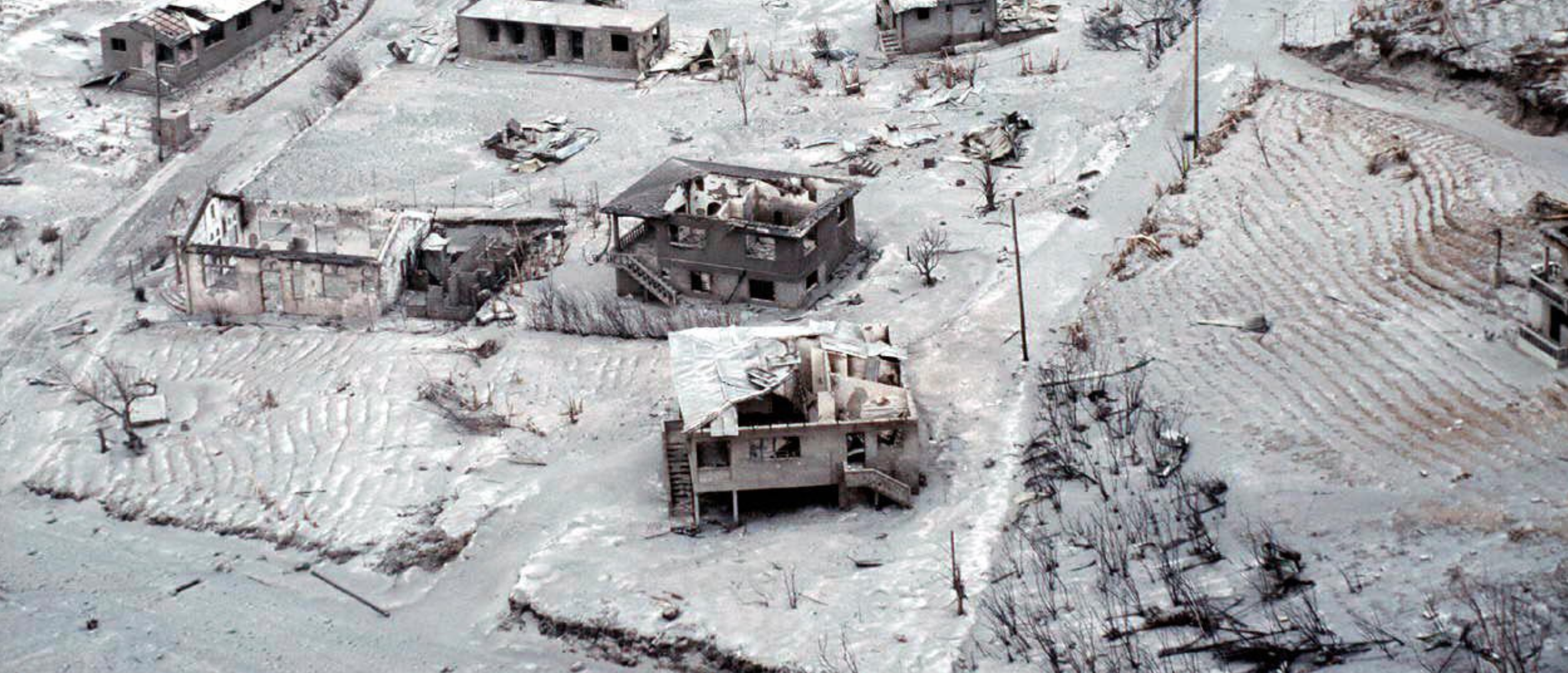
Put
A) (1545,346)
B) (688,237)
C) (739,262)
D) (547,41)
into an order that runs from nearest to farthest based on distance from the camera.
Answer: (1545,346)
(739,262)
(688,237)
(547,41)

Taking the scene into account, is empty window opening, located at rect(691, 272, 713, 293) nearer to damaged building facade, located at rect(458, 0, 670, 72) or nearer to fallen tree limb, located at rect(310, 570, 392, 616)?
fallen tree limb, located at rect(310, 570, 392, 616)

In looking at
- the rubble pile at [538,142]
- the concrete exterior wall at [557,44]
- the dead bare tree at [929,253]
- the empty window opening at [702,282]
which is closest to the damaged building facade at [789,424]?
the dead bare tree at [929,253]

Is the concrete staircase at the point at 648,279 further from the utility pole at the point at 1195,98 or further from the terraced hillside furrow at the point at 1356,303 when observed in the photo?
the utility pole at the point at 1195,98

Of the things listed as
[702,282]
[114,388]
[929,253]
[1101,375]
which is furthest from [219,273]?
[1101,375]

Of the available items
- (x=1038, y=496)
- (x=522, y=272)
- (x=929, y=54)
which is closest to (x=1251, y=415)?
(x=1038, y=496)

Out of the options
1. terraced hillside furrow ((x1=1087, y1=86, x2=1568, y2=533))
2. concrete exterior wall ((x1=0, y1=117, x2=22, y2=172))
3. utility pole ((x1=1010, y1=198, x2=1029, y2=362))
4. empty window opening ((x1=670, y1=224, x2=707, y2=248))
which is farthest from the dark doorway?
utility pole ((x1=1010, y1=198, x2=1029, y2=362))

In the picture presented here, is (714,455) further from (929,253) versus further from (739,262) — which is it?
(929,253)
